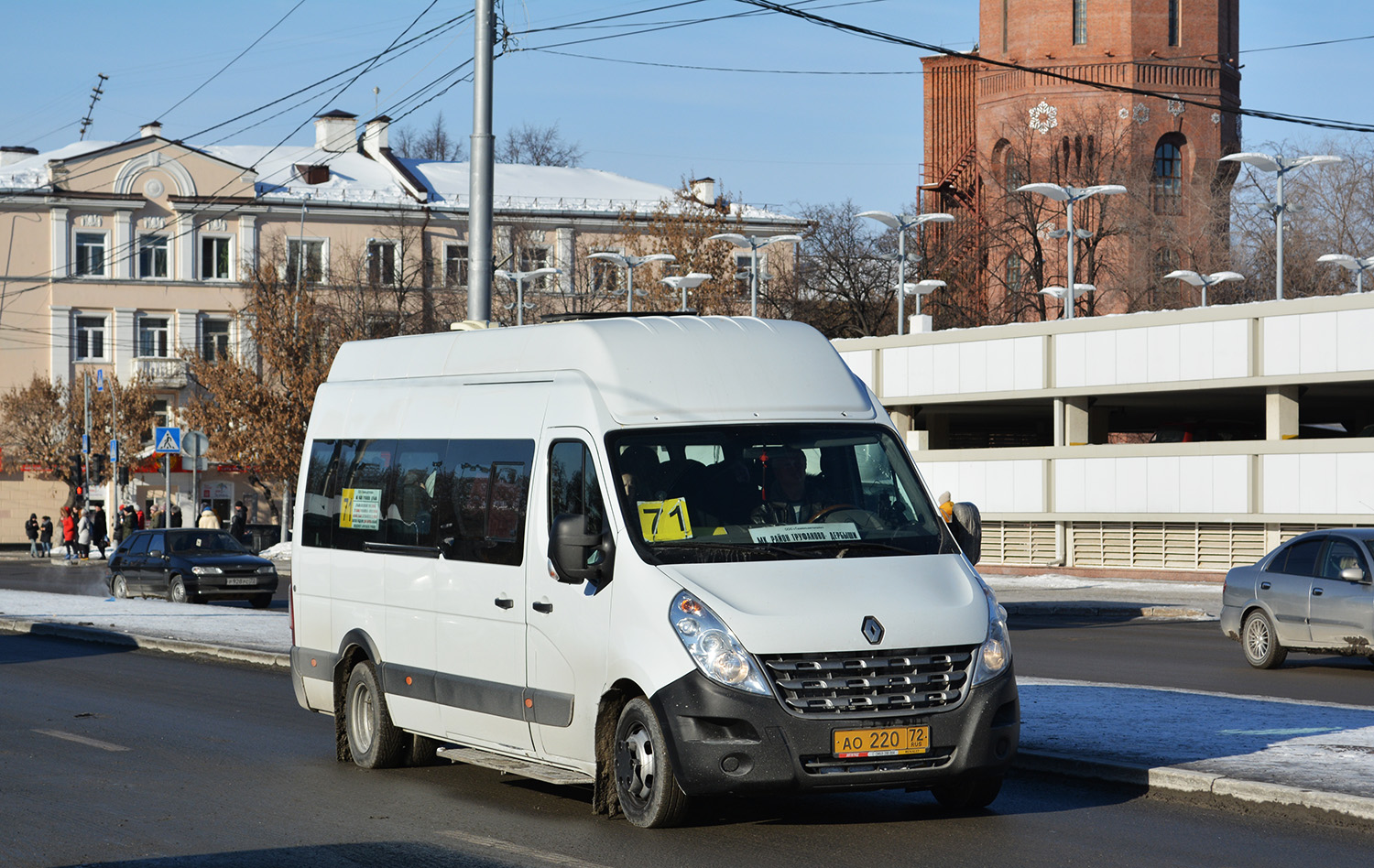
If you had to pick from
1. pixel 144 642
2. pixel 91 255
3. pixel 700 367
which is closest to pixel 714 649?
pixel 700 367

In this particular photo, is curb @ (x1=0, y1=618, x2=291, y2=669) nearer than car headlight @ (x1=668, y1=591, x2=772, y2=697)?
No

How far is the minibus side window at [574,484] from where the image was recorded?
8.63 metres

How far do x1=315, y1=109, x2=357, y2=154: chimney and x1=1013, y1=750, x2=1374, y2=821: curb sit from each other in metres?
74.2

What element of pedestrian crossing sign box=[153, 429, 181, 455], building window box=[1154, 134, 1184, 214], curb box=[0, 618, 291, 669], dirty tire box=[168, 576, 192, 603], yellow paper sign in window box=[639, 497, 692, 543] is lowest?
dirty tire box=[168, 576, 192, 603]

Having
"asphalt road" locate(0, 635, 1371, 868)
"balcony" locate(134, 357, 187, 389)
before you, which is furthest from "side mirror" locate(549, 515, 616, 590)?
"balcony" locate(134, 357, 187, 389)

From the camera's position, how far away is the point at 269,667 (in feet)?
59.6

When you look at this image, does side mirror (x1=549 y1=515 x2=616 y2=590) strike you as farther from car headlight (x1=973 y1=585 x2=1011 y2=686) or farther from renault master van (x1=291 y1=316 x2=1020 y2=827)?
car headlight (x1=973 y1=585 x2=1011 y2=686)

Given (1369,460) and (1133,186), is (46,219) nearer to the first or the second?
(1133,186)

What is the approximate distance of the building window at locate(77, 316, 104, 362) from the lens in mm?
73750

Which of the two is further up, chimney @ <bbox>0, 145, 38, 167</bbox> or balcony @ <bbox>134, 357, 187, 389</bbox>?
chimney @ <bbox>0, 145, 38, 167</bbox>

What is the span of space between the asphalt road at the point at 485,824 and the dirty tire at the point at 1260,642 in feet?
28.9

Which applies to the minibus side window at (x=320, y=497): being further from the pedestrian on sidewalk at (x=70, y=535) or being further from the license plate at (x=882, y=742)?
the pedestrian on sidewalk at (x=70, y=535)

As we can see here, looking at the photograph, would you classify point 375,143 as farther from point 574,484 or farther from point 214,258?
point 574,484

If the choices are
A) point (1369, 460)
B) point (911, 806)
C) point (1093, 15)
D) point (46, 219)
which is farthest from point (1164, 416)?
point (46, 219)
